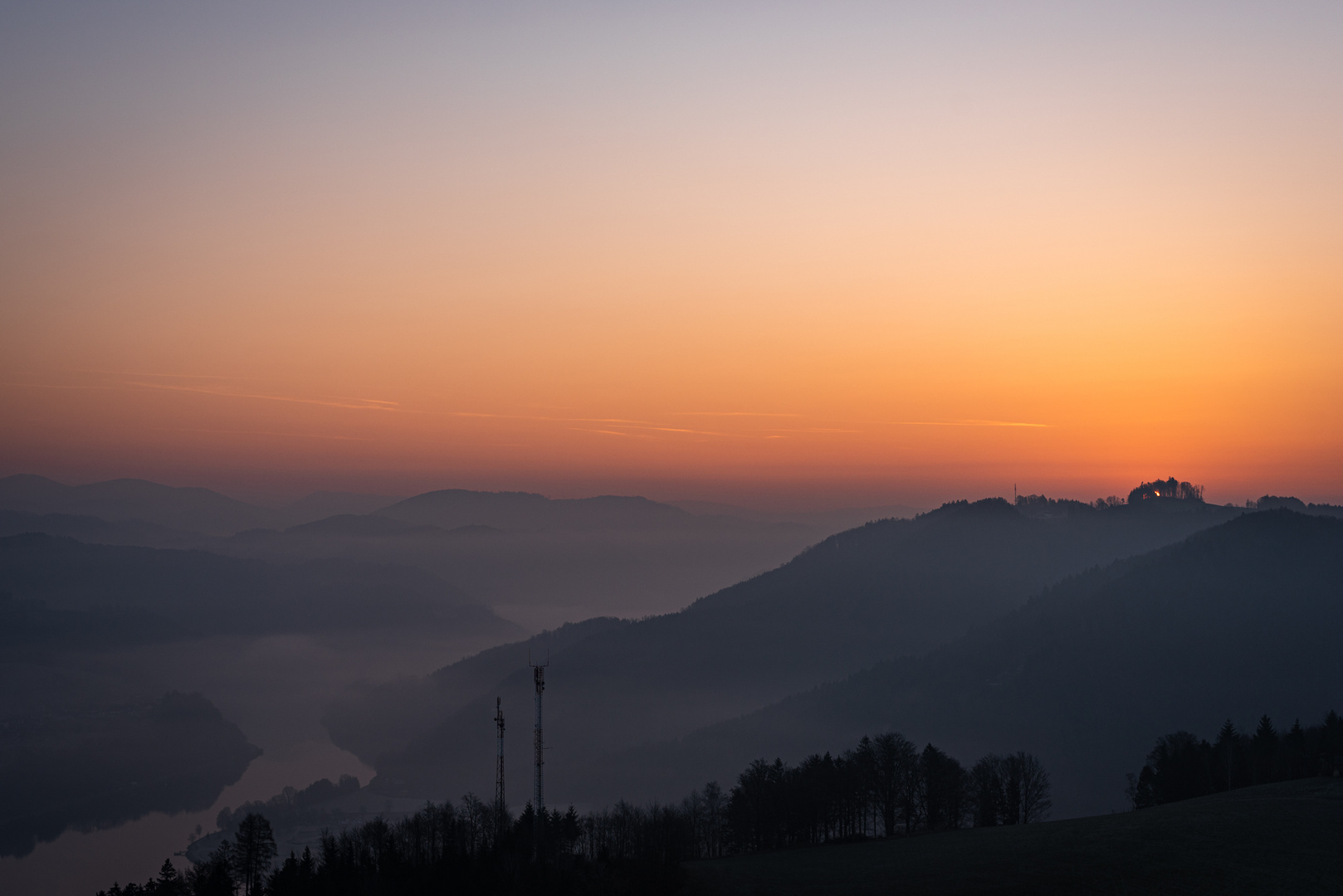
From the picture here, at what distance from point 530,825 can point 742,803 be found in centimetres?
2709

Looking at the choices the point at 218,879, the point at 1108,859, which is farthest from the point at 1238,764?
the point at 218,879

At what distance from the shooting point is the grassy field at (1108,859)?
55.9m

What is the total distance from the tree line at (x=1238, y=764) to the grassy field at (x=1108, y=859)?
22.4m

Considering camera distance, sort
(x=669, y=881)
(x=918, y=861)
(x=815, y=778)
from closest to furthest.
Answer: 1. (x=669, y=881)
2. (x=918, y=861)
3. (x=815, y=778)

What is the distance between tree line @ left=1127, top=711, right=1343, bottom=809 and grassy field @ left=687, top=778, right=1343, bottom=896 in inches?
881

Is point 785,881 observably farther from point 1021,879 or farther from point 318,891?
point 318,891

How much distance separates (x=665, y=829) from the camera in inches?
3802

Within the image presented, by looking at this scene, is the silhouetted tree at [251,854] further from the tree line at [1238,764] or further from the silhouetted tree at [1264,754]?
the silhouetted tree at [1264,754]

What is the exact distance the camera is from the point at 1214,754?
344ft

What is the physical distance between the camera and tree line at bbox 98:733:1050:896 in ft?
240

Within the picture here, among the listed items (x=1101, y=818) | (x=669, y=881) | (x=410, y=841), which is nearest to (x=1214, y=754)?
(x=1101, y=818)

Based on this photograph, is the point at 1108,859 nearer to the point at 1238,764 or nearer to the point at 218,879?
the point at 1238,764

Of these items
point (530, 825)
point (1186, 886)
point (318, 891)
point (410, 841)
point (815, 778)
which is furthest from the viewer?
point (410, 841)

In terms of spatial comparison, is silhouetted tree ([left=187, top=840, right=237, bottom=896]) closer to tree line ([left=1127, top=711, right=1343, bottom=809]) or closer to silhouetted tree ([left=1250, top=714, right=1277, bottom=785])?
tree line ([left=1127, top=711, right=1343, bottom=809])
